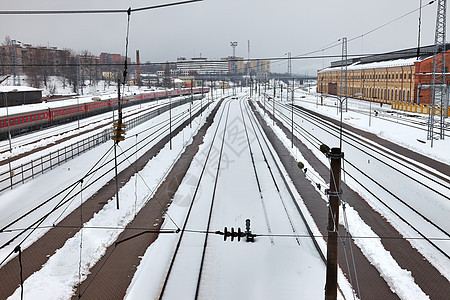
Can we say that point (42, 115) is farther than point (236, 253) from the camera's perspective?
Yes

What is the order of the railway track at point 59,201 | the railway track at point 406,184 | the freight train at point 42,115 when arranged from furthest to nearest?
1. the freight train at point 42,115
2. the railway track at point 406,184
3. the railway track at point 59,201

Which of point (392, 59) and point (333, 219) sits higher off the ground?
point (392, 59)

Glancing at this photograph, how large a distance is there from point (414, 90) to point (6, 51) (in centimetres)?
8397

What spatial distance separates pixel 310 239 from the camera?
14.6m

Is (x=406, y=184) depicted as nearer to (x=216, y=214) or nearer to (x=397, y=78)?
(x=216, y=214)

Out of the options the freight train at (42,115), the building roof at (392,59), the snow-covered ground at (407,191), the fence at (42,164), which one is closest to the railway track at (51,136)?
the freight train at (42,115)

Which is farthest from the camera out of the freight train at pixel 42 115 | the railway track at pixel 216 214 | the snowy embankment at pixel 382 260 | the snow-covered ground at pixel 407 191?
the freight train at pixel 42 115

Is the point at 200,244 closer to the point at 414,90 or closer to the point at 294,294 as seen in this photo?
the point at 294,294

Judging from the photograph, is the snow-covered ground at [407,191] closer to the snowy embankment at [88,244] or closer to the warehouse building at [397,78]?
the snowy embankment at [88,244]

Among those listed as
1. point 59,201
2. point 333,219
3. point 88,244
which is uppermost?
point 333,219

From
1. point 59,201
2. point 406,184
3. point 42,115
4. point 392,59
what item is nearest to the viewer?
point 59,201

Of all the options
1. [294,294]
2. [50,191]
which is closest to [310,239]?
[294,294]

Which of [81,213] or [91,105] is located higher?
[91,105]

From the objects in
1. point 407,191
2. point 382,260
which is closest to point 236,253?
point 382,260
